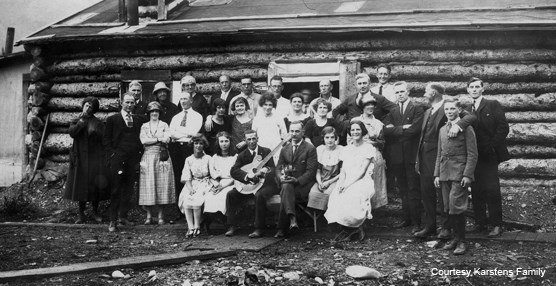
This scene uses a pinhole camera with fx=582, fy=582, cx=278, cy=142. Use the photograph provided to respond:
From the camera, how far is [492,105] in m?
6.44

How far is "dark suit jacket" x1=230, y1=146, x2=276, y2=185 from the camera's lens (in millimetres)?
7086

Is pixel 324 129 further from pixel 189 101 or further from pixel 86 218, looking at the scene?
pixel 86 218

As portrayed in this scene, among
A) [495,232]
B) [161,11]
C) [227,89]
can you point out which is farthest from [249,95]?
[495,232]

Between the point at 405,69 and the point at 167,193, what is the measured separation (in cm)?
395

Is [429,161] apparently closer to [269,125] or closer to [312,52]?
[269,125]

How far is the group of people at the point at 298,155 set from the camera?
252 inches

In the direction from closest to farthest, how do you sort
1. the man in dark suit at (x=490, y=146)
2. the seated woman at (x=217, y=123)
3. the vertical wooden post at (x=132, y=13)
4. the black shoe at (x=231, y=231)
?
the man in dark suit at (x=490, y=146) < the black shoe at (x=231, y=231) < the seated woman at (x=217, y=123) < the vertical wooden post at (x=132, y=13)

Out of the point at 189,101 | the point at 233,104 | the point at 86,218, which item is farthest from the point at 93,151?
the point at 233,104

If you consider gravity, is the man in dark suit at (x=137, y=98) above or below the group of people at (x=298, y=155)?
above

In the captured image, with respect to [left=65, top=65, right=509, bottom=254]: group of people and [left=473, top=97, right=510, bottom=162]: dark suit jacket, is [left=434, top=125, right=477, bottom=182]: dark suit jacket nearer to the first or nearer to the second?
[left=65, top=65, right=509, bottom=254]: group of people

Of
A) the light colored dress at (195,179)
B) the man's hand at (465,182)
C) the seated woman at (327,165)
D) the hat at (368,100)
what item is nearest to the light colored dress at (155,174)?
the light colored dress at (195,179)

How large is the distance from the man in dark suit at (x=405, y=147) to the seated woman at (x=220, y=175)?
1.99 meters

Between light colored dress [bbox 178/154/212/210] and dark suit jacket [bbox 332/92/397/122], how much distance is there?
1802mm

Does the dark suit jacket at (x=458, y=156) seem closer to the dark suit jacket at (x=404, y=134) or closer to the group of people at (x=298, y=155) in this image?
the group of people at (x=298, y=155)
